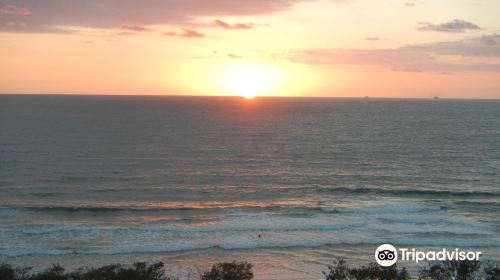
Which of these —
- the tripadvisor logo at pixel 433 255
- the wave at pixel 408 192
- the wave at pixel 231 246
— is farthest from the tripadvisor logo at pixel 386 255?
the wave at pixel 408 192

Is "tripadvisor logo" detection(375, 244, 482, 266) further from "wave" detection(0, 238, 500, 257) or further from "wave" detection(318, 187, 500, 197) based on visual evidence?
"wave" detection(318, 187, 500, 197)

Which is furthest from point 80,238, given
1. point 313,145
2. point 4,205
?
point 313,145

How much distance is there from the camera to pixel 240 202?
45719 millimetres

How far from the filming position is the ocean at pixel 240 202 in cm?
Answer: 3281

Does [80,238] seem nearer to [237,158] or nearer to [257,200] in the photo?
[257,200]

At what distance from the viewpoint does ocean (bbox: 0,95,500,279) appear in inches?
1292

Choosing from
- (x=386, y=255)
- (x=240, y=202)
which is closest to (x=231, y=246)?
(x=386, y=255)

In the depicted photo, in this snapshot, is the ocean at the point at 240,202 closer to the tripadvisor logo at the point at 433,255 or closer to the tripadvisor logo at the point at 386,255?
the tripadvisor logo at the point at 433,255

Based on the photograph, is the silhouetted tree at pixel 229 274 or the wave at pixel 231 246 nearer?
the silhouetted tree at pixel 229 274

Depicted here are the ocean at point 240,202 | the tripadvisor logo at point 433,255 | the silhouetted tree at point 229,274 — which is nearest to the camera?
the silhouetted tree at point 229,274

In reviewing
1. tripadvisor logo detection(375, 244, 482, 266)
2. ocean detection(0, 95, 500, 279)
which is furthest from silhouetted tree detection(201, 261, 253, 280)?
tripadvisor logo detection(375, 244, 482, 266)

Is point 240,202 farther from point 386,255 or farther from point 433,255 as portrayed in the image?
point 386,255

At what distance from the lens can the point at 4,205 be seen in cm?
4306

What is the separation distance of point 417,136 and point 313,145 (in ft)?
92.5
